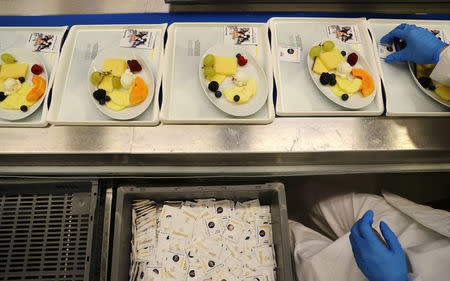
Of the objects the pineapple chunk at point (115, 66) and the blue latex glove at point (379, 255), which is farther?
the pineapple chunk at point (115, 66)

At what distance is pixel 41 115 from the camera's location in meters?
1.37

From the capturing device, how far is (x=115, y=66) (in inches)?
56.7

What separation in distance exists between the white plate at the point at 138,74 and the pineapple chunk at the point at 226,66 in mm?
350

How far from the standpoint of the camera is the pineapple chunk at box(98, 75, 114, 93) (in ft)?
4.61

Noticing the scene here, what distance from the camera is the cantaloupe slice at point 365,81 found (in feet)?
4.61

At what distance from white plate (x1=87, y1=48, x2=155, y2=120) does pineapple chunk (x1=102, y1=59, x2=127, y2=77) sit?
0.05 metres

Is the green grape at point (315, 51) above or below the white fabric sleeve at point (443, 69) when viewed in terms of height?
above

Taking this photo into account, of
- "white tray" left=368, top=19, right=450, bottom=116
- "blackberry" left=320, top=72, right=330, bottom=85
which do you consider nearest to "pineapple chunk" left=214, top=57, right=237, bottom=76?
"blackberry" left=320, top=72, right=330, bottom=85

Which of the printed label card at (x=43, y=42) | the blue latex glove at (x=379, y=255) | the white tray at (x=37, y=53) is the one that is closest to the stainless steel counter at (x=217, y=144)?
the white tray at (x=37, y=53)

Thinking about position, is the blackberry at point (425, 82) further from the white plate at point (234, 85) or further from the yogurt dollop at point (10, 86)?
the yogurt dollop at point (10, 86)

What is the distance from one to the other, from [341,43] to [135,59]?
1136 mm

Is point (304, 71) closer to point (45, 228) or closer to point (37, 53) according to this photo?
point (37, 53)

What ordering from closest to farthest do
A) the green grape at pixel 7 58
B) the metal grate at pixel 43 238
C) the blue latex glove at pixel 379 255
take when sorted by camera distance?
the blue latex glove at pixel 379 255 → the metal grate at pixel 43 238 → the green grape at pixel 7 58

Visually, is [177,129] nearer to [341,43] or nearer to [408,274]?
[341,43]
